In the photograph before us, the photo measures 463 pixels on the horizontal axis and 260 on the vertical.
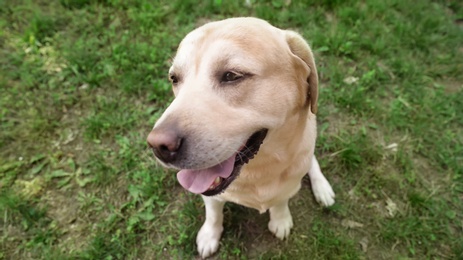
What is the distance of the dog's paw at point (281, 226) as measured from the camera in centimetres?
287

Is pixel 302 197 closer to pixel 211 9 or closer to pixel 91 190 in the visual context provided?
pixel 91 190

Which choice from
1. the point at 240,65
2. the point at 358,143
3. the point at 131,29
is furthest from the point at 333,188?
the point at 131,29

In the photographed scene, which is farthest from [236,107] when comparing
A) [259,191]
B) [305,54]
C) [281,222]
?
[281,222]

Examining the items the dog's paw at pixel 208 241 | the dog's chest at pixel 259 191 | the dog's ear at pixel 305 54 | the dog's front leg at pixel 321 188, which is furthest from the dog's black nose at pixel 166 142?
the dog's front leg at pixel 321 188

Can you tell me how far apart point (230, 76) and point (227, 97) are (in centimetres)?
11

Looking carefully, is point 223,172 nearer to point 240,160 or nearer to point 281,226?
point 240,160

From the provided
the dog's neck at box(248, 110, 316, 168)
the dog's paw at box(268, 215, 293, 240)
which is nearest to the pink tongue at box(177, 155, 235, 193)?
the dog's neck at box(248, 110, 316, 168)

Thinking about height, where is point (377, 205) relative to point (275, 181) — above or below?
below

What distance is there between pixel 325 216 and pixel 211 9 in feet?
9.52

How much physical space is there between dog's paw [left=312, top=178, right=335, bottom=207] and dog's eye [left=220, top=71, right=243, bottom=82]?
5.47ft

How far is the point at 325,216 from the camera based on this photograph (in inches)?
123

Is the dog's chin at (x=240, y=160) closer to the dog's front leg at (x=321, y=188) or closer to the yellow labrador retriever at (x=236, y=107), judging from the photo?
the yellow labrador retriever at (x=236, y=107)

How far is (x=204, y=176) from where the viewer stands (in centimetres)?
196

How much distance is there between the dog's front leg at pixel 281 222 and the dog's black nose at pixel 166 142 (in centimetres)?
137
